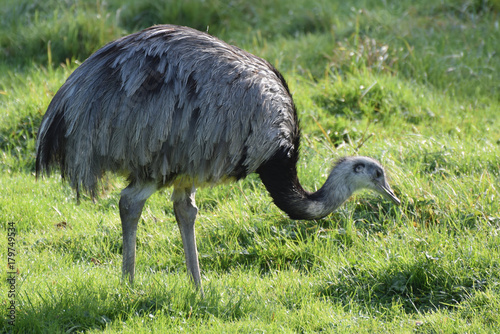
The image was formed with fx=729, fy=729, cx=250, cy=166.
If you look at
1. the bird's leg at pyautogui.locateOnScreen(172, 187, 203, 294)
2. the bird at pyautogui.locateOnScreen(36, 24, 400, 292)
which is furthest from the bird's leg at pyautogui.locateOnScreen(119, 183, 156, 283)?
the bird's leg at pyautogui.locateOnScreen(172, 187, 203, 294)

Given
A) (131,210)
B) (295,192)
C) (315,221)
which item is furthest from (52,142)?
(315,221)

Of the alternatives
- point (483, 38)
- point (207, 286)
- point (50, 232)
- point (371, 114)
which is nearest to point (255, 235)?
point (207, 286)

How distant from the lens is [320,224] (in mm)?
5297

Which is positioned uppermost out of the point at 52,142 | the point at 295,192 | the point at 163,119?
the point at 163,119

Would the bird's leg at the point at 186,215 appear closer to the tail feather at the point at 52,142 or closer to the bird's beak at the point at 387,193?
the tail feather at the point at 52,142

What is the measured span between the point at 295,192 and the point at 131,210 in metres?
1.08

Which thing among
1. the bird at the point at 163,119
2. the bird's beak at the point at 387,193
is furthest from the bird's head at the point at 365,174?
the bird at the point at 163,119

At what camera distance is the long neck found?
4684 millimetres

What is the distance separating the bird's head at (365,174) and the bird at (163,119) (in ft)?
1.74

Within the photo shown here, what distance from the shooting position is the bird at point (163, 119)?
13.5 feet

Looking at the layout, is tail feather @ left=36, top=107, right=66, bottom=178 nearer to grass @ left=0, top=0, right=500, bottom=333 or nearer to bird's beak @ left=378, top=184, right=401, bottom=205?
grass @ left=0, top=0, right=500, bottom=333

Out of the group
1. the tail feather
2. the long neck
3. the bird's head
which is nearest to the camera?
the tail feather

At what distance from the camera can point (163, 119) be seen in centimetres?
408

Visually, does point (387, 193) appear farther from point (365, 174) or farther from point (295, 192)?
point (295, 192)
